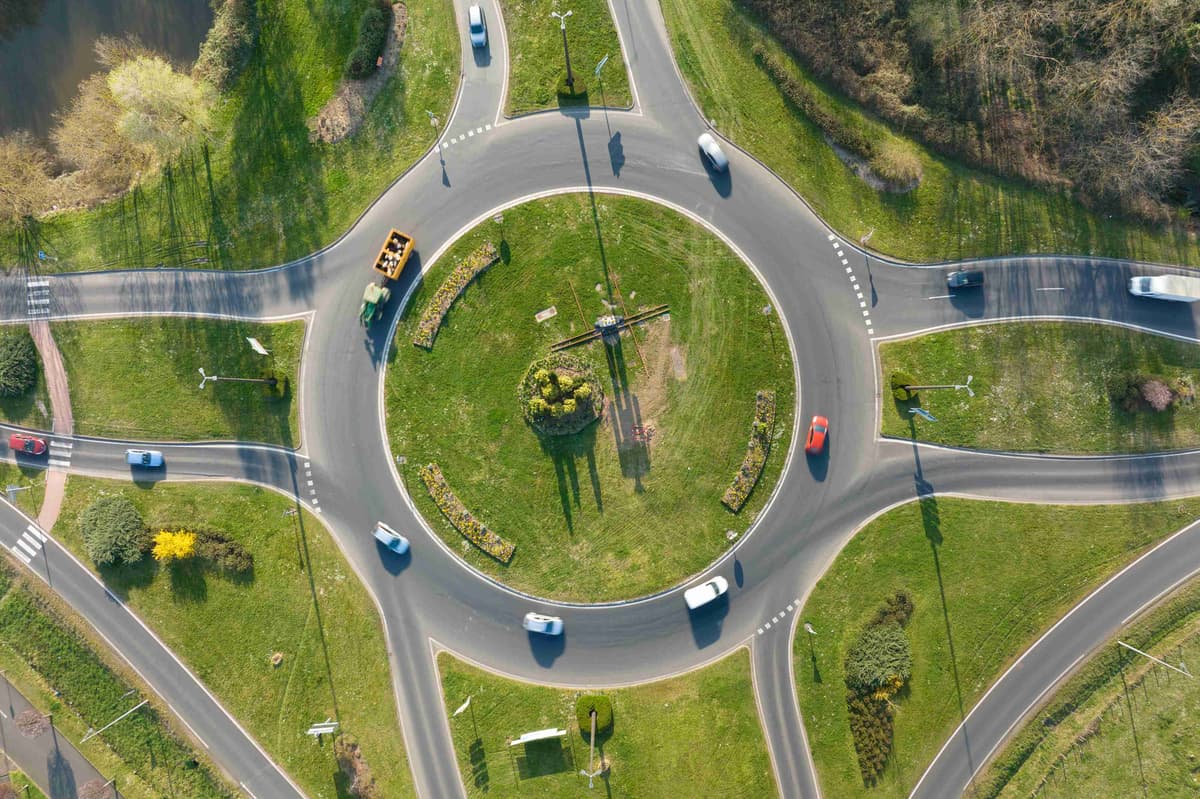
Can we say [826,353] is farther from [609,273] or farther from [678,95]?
[678,95]

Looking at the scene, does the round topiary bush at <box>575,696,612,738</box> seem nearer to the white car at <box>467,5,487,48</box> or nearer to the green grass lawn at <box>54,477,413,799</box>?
the green grass lawn at <box>54,477,413,799</box>

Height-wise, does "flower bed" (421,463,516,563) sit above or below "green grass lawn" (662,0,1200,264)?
below

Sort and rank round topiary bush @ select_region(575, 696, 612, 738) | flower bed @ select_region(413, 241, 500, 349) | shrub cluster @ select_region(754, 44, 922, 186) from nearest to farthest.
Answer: round topiary bush @ select_region(575, 696, 612, 738) → shrub cluster @ select_region(754, 44, 922, 186) → flower bed @ select_region(413, 241, 500, 349)

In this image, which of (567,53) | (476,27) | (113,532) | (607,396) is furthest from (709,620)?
(476,27)

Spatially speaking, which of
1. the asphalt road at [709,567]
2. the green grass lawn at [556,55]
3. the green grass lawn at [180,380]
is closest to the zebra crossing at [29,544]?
the asphalt road at [709,567]

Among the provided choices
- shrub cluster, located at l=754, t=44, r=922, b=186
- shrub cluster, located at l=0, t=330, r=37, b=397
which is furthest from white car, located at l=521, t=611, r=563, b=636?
shrub cluster, located at l=0, t=330, r=37, b=397

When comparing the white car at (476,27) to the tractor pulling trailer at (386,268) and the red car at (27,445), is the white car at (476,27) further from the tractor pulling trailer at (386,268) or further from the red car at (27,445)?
the red car at (27,445)

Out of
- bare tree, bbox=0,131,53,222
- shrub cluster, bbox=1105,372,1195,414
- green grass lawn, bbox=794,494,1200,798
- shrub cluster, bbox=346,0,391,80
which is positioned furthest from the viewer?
bare tree, bbox=0,131,53,222

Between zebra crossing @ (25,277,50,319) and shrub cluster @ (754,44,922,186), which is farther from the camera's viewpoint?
zebra crossing @ (25,277,50,319)
